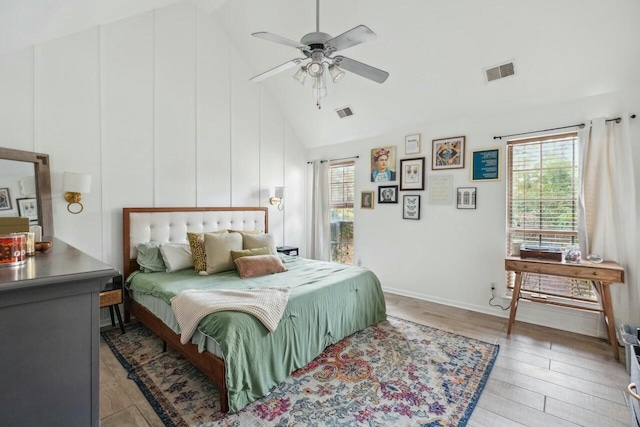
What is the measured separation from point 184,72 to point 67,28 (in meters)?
1.26

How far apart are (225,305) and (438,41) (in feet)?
10.5

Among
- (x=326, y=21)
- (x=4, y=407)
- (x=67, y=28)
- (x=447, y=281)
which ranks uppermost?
(x=326, y=21)

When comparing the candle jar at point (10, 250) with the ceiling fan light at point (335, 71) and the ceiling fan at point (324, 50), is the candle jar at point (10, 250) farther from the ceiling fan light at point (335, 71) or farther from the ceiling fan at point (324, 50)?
the ceiling fan light at point (335, 71)

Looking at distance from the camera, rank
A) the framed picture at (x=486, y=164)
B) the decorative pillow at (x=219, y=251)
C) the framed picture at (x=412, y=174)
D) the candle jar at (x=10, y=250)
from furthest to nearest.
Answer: the framed picture at (x=412, y=174), the framed picture at (x=486, y=164), the decorative pillow at (x=219, y=251), the candle jar at (x=10, y=250)

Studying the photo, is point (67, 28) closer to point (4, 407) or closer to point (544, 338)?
point (4, 407)

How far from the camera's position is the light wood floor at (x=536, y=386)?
178 centimetres

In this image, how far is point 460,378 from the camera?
2188 millimetres

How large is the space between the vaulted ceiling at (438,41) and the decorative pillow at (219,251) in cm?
214

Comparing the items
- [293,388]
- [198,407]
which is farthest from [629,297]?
[198,407]

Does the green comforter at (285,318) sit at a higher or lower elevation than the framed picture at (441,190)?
lower

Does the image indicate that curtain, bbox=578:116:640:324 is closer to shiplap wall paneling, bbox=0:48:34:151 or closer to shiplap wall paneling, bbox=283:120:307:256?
shiplap wall paneling, bbox=283:120:307:256

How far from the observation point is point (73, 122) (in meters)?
2.84

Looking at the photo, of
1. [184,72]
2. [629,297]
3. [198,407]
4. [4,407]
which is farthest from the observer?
[184,72]

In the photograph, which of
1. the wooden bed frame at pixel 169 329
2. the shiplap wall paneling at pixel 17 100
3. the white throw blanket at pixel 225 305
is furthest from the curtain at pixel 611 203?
the shiplap wall paneling at pixel 17 100
